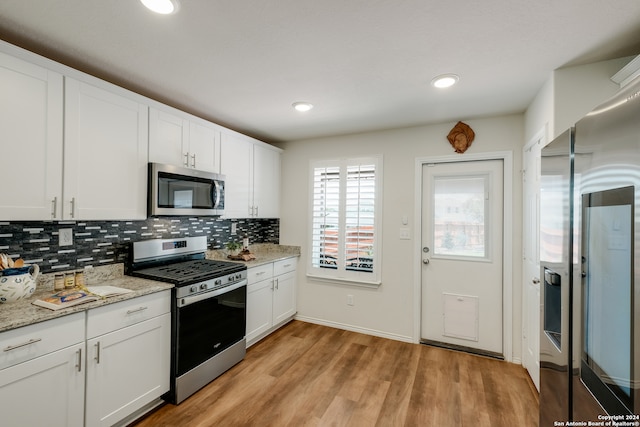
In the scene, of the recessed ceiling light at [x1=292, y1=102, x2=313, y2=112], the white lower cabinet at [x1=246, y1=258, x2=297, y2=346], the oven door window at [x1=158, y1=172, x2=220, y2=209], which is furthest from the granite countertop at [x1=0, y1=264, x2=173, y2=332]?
the recessed ceiling light at [x1=292, y1=102, x2=313, y2=112]

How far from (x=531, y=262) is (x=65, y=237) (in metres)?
3.66

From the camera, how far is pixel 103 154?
6.56ft

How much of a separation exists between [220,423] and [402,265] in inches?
89.0

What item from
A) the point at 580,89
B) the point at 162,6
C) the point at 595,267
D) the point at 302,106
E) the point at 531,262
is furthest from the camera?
the point at 302,106

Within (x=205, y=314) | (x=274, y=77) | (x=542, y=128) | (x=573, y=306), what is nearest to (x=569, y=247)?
(x=573, y=306)

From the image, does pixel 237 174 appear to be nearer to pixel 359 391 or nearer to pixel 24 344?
pixel 24 344

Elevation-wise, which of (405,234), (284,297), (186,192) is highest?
(186,192)

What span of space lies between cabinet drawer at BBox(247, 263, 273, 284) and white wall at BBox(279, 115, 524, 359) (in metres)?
0.67

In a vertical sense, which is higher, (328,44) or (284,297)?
(328,44)

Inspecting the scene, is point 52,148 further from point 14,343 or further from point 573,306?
point 573,306

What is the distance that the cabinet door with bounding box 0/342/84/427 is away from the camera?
1.38 meters

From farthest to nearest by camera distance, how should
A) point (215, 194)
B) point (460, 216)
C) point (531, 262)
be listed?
point (460, 216), point (215, 194), point (531, 262)

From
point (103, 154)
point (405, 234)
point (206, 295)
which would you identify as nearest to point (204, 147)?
point (103, 154)

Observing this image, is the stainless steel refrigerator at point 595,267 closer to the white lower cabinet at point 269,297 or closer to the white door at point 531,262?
the white door at point 531,262
